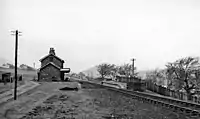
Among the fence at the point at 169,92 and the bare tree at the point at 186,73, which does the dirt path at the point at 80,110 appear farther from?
the bare tree at the point at 186,73

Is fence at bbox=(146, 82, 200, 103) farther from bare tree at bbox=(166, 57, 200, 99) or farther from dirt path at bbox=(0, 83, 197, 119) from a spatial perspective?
dirt path at bbox=(0, 83, 197, 119)

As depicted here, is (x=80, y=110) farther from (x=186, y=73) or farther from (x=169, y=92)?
(x=186, y=73)

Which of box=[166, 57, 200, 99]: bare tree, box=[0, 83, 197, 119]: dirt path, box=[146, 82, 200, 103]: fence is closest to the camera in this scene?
box=[0, 83, 197, 119]: dirt path

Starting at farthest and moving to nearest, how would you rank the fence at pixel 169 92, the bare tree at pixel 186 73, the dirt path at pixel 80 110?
the bare tree at pixel 186 73
the fence at pixel 169 92
the dirt path at pixel 80 110

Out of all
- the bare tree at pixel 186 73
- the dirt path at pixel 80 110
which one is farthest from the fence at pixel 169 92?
the dirt path at pixel 80 110

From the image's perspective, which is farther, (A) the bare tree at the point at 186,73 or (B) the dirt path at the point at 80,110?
(A) the bare tree at the point at 186,73

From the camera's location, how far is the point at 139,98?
24391mm

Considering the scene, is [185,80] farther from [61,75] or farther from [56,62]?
[56,62]

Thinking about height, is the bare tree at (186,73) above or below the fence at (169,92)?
above

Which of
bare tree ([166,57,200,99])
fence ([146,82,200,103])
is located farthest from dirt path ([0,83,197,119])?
bare tree ([166,57,200,99])

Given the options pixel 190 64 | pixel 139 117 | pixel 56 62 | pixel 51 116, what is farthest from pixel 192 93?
pixel 56 62

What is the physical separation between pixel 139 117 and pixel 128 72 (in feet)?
236

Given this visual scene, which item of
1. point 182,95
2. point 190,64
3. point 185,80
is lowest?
point 182,95

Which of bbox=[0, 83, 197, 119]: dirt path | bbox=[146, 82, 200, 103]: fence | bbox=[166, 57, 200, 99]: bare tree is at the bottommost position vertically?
bbox=[146, 82, 200, 103]: fence
